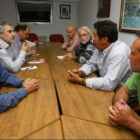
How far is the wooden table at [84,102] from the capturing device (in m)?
1.07

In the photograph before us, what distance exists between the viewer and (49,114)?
108 cm

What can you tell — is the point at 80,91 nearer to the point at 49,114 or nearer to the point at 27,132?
the point at 49,114

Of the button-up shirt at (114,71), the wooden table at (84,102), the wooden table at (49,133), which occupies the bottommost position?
the wooden table at (49,133)

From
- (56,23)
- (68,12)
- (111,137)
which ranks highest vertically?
(68,12)

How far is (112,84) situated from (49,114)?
70cm

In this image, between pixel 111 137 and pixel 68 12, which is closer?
pixel 111 137

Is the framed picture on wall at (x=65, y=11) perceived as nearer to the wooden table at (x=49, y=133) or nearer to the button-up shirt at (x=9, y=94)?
the button-up shirt at (x=9, y=94)

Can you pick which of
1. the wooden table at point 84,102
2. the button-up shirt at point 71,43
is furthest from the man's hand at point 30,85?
the button-up shirt at point 71,43

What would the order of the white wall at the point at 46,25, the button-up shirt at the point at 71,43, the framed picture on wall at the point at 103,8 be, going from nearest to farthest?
the framed picture on wall at the point at 103,8 < the button-up shirt at the point at 71,43 < the white wall at the point at 46,25

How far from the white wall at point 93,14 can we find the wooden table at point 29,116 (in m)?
1.96

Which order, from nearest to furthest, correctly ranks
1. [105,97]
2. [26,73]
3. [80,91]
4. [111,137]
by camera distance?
1. [111,137]
2. [105,97]
3. [80,91]
4. [26,73]

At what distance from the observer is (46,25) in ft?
20.8

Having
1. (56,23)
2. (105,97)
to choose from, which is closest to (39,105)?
(105,97)

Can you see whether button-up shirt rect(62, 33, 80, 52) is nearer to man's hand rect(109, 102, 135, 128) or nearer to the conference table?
the conference table
